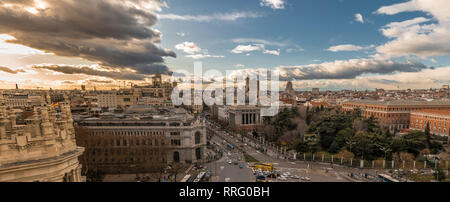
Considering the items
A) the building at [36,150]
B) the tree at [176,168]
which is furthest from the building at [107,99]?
the building at [36,150]

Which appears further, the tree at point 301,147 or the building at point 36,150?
the tree at point 301,147

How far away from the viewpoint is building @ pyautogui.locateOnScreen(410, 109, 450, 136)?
99.9 ft

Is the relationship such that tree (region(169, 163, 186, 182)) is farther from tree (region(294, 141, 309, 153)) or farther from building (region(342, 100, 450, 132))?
building (region(342, 100, 450, 132))

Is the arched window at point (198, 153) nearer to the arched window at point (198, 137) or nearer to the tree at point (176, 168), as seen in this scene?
the arched window at point (198, 137)

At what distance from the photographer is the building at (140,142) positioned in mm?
22406

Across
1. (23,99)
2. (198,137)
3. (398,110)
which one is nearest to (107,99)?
(23,99)

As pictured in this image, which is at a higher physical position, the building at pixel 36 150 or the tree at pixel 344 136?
the building at pixel 36 150

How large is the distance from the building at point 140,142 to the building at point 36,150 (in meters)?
→ 17.2

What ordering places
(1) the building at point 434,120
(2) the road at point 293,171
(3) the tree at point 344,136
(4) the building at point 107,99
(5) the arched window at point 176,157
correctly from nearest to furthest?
(2) the road at point 293,171, (3) the tree at point 344,136, (5) the arched window at point 176,157, (1) the building at point 434,120, (4) the building at point 107,99

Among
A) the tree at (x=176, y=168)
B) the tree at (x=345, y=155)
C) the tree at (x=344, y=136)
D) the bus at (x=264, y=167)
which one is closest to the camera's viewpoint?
the tree at (x=176, y=168)

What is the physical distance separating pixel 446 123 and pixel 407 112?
931 cm
